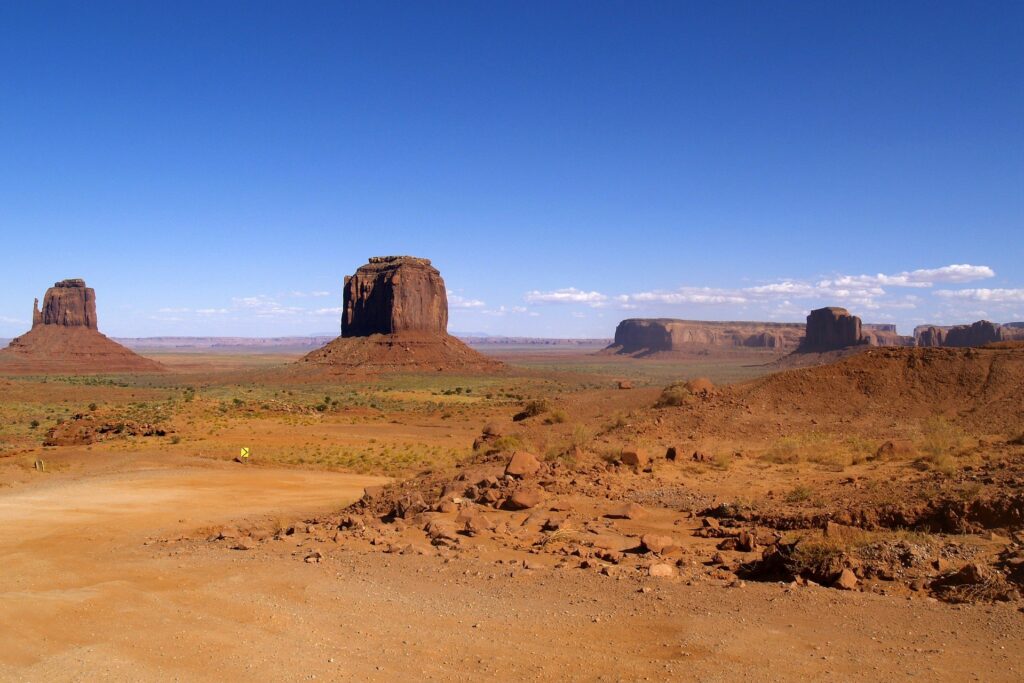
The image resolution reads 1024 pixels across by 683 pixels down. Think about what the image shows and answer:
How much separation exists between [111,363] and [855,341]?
4960 inches

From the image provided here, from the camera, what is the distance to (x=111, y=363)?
351ft

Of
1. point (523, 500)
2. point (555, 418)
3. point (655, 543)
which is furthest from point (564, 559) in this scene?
point (555, 418)

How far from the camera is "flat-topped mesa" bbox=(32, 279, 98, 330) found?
11431 cm

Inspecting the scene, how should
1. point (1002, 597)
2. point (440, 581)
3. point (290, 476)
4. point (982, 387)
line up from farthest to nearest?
point (982, 387)
point (290, 476)
point (440, 581)
point (1002, 597)

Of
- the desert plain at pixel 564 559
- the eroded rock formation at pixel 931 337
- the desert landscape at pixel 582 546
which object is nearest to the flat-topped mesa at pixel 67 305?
the desert landscape at pixel 582 546

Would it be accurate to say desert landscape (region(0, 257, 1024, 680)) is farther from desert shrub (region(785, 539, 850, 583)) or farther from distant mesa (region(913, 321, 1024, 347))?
distant mesa (region(913, 321, 1024, 347))

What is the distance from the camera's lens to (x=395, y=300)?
99875mm

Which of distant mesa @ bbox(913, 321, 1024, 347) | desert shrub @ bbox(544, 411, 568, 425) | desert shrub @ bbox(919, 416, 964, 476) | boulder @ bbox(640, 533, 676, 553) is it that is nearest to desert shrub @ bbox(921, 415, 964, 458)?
desert shrub @ bbox(919, 416, 964, 476)

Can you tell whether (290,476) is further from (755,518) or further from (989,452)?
(989,452)

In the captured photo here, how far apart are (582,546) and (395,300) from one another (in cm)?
9129

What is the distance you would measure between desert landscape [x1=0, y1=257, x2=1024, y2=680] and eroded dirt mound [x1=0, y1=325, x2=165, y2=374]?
290 feet

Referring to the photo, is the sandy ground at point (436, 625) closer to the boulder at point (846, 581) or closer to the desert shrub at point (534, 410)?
the boulder at point (846, 581)

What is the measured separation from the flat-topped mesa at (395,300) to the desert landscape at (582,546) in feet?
242

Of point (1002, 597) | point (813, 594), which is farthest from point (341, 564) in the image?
point (1002, 597)
